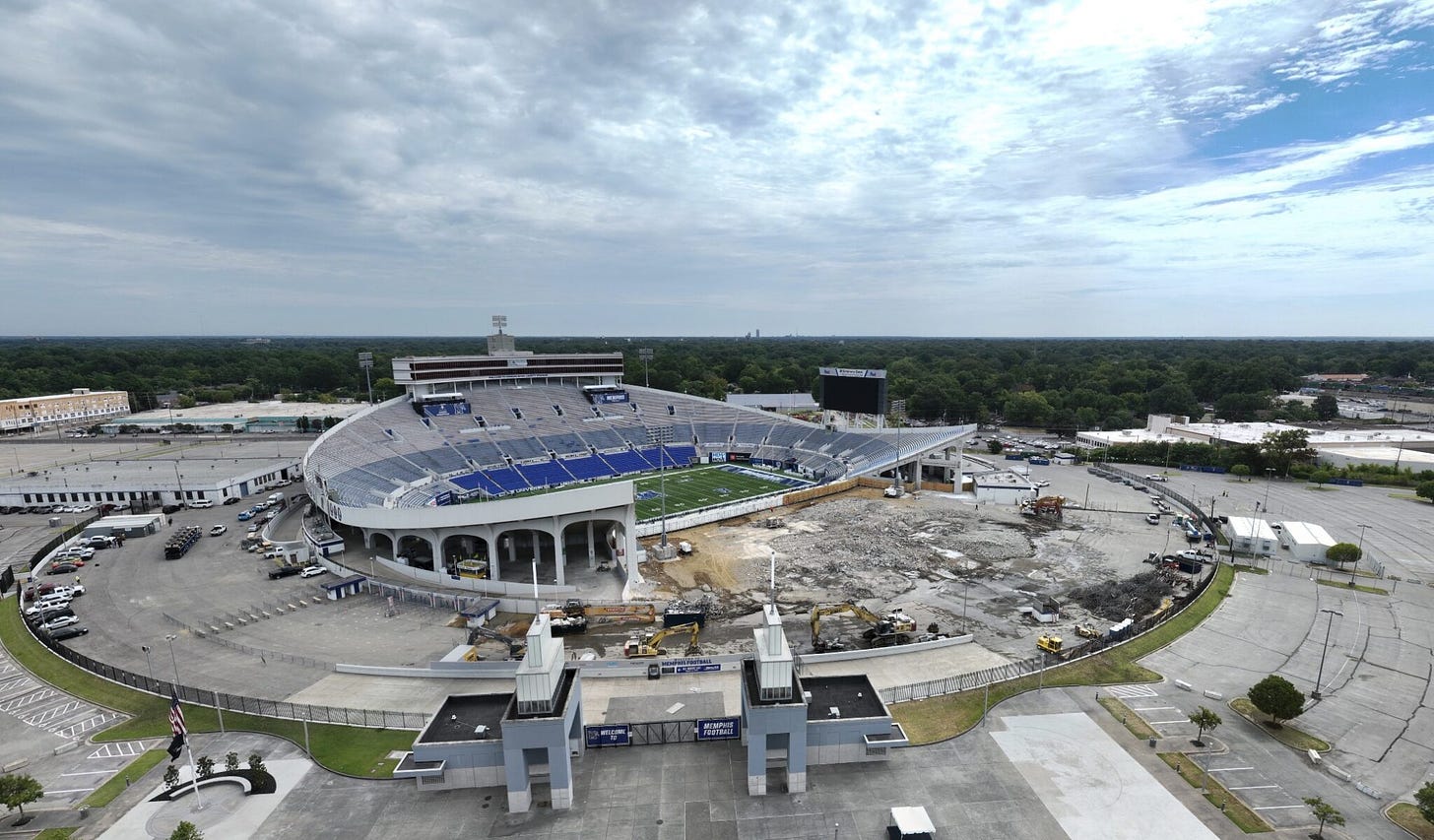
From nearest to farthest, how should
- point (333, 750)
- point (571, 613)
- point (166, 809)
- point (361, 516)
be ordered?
point (166, 809) < point (333, 750) < point (571, 613) < point (361, 516)

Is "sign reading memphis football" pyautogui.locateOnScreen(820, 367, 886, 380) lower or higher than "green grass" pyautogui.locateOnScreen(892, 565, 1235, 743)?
higher

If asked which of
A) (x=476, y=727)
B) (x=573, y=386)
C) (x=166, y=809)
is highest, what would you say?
(x=573, y=386)

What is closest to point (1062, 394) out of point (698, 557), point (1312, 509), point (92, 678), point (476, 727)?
point (1312, 509)

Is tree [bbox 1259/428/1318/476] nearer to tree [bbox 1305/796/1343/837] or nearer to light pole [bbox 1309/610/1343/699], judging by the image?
light pole [bbox 1309/610/1343/699]

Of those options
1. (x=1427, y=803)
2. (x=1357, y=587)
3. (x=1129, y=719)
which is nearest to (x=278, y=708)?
(x=1129, y=719)

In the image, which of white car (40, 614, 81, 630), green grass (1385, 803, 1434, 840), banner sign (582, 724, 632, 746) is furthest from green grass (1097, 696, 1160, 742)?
white car (40, 614, 81, 630)

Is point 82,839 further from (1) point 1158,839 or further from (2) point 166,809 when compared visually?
(1) point 1158,839

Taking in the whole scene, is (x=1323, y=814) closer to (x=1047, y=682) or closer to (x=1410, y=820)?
(x=1410, y=820)

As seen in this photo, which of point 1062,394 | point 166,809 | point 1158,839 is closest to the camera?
point 1158,839
